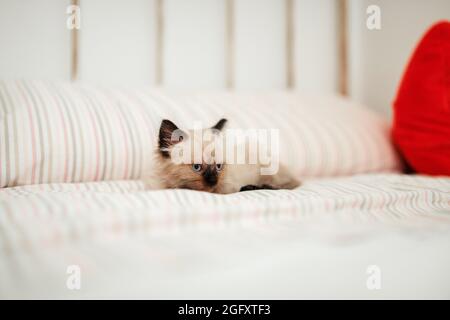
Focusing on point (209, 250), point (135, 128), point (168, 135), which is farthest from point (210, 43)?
point (209, 250)

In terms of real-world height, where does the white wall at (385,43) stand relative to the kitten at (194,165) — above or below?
above

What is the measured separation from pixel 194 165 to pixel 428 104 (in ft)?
3.63

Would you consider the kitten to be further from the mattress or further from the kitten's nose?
the mattress

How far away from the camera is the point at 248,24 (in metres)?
2.02

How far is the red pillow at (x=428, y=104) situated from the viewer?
54.4 inches

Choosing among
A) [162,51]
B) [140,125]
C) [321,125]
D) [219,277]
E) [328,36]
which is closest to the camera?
[219,277]

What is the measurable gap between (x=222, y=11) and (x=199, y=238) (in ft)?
5.66

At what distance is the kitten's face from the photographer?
3.27 feet

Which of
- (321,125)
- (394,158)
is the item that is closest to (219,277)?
(321,125)

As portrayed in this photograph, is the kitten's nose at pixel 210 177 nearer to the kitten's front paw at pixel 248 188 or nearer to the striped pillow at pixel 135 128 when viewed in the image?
the kitten's front paw at pixel 248 188

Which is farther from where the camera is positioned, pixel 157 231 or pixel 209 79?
pixel 209 79

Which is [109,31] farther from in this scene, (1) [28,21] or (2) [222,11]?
(2) [222,11]

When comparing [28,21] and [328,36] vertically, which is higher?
[328,36]

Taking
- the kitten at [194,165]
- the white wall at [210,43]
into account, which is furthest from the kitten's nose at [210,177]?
the white wall at [210,43]
